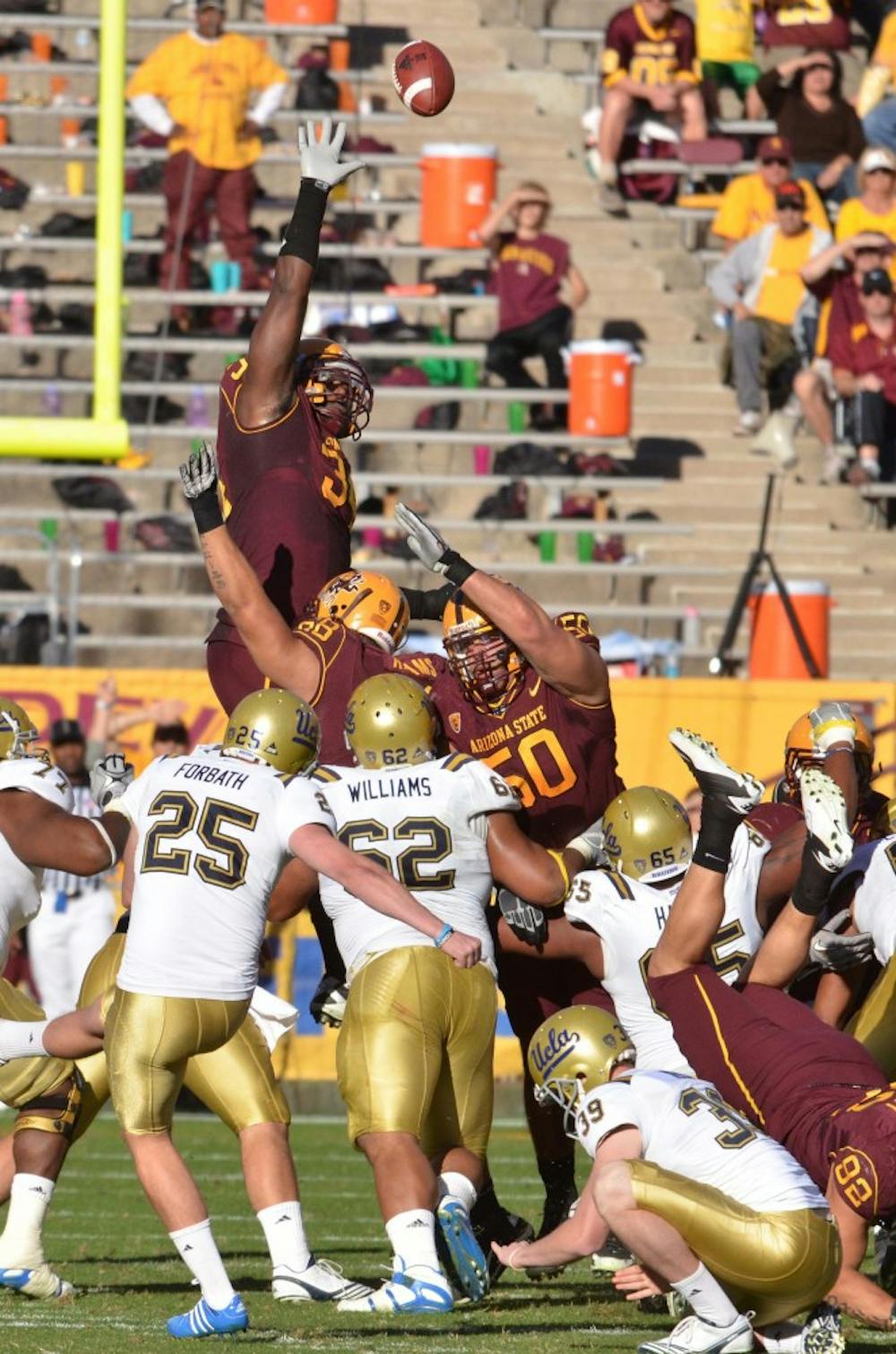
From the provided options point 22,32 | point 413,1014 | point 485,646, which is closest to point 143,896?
point 413,1014

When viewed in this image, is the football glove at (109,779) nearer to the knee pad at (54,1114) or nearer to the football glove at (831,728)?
the knee pad at (54,1114)

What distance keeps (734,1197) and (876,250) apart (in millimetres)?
10090

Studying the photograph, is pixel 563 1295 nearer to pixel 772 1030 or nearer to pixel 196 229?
pixel 772 1030

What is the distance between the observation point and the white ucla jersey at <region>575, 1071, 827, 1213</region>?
17.7ft

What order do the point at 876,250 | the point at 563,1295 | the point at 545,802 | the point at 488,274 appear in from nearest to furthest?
the point at 563,1295 < the point at 545,802 < the point at 876,250 < the point at 488,274

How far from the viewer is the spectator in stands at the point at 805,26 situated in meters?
16.7

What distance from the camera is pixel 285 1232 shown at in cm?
634

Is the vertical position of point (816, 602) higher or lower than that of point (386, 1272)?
higher

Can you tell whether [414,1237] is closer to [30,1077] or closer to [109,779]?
[30,1077]

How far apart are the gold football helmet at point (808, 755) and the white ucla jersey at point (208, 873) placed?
190cm

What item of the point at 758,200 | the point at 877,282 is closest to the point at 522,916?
the point at 877,282

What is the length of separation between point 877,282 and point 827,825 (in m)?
9.11

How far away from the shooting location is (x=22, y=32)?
15.7 meters

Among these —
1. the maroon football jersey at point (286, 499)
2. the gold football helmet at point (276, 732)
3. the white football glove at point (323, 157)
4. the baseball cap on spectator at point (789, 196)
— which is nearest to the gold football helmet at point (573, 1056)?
the gold football helmet at point (276, 732)
